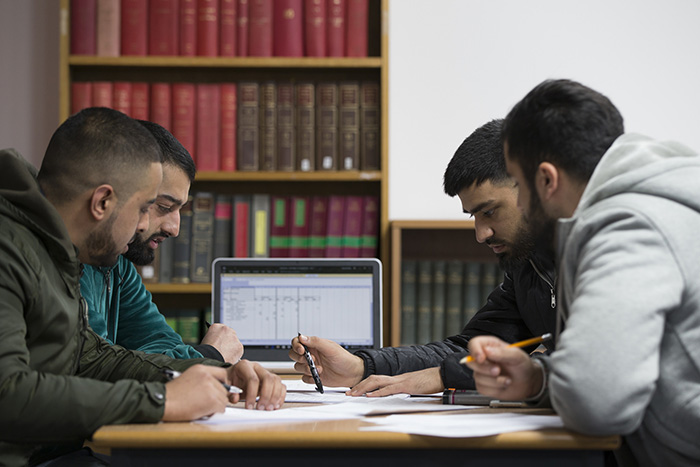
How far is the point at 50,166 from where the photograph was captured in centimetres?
134

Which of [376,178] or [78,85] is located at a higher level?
[78,85]

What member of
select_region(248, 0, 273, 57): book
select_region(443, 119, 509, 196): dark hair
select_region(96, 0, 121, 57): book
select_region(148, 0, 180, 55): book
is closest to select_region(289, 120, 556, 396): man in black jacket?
select_region(443, 119, 509, 196): dark hair

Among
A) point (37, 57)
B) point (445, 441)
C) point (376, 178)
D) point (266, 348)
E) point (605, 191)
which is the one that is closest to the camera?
point (445, 441)

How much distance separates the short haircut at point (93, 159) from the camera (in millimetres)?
1324

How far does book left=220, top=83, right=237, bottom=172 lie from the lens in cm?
278

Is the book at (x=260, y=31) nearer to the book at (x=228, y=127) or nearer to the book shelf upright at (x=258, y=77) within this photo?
the book shelf upright at (x=258, y=77)

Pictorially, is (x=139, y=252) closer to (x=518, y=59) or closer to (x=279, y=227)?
(x=279, y=227)

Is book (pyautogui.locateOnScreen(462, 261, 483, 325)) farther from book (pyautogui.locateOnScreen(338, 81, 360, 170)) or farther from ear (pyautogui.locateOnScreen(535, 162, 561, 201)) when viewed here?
ear (pyautogui.locateOnScreen(535, 162, 561, 201))

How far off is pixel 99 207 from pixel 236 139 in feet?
4.91

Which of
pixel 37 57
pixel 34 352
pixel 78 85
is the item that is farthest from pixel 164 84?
pixel 34 352

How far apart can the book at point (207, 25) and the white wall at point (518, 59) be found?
27.3 inches

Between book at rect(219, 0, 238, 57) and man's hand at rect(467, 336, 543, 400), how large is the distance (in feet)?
6.74

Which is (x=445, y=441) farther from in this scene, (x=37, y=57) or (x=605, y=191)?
(x=37, y=57)

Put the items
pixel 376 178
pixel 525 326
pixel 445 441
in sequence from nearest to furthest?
pixel 445 441
pixel 525 326
pixel 376 178
